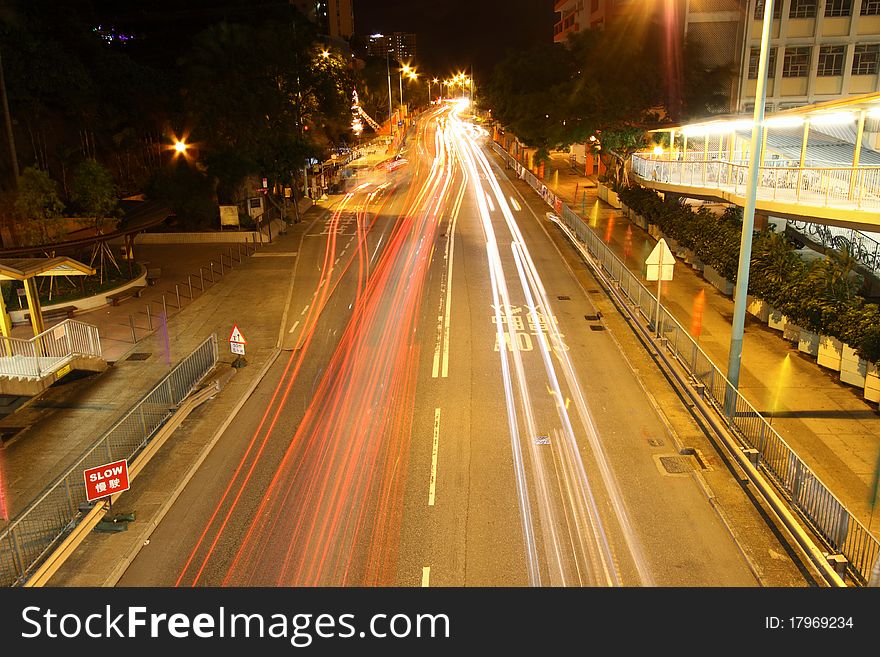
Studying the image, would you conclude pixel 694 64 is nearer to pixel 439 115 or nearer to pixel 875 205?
pixel 875 205

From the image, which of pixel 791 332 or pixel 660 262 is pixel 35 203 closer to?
pixel 660 262

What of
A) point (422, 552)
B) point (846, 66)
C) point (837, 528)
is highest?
point (846, 66)

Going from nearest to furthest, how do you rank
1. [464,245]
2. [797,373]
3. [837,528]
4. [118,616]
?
1. [118,616]
2. [837,528]
3. [797,373]
4. [464,245]

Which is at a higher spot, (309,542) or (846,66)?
(846,66)

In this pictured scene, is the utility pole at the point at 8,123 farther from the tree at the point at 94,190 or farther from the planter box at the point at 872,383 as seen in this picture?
the planter box at the point at 872,383

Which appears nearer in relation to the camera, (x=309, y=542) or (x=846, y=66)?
(x=309, y=542)

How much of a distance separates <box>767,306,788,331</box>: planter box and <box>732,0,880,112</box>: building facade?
28.8 metres

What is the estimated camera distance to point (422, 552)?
10055 mm

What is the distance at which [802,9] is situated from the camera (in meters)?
40.5

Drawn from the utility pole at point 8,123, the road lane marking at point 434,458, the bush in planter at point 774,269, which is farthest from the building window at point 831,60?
the utility pole at point 8,123

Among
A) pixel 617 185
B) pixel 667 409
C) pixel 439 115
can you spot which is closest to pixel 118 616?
pixel 667 409

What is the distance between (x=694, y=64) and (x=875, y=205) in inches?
1184

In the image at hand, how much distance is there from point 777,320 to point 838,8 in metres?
32.4

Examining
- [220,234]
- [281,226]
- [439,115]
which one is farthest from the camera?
[439,115]
